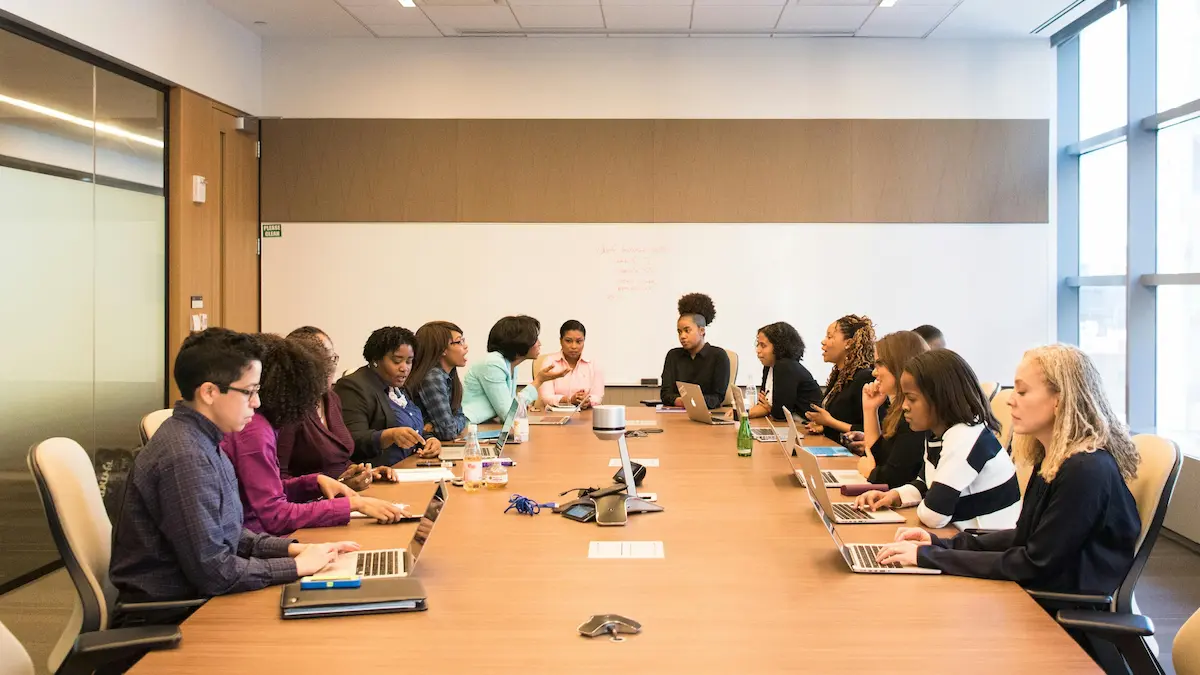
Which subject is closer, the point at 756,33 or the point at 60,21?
the point at 60,21

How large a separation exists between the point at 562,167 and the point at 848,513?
490 centimetres

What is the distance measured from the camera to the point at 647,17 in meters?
6.98

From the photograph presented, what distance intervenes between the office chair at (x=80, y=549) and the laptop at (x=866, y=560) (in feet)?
5.32

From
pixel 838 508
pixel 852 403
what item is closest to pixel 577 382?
pixel 852 403

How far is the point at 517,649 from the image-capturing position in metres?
2.01

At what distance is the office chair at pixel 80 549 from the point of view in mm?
2080

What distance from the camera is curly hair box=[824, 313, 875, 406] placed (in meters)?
5.35

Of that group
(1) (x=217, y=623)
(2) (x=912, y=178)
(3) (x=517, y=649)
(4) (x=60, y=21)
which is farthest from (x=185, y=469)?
(2) (x=912, y=178)

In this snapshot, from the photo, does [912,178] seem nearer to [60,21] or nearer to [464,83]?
[464,83]

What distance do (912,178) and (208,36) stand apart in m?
5.19

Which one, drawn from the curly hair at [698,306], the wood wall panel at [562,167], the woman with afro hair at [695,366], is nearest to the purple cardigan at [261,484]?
the woman with afro hair at [695,366]

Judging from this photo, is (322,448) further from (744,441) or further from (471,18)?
(471,18)

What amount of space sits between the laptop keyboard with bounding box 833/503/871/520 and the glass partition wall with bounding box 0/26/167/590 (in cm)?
404

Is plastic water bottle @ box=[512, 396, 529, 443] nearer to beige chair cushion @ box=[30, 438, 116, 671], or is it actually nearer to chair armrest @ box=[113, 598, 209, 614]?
beige chair cushion @ box=[30, 438, 116, 671]
